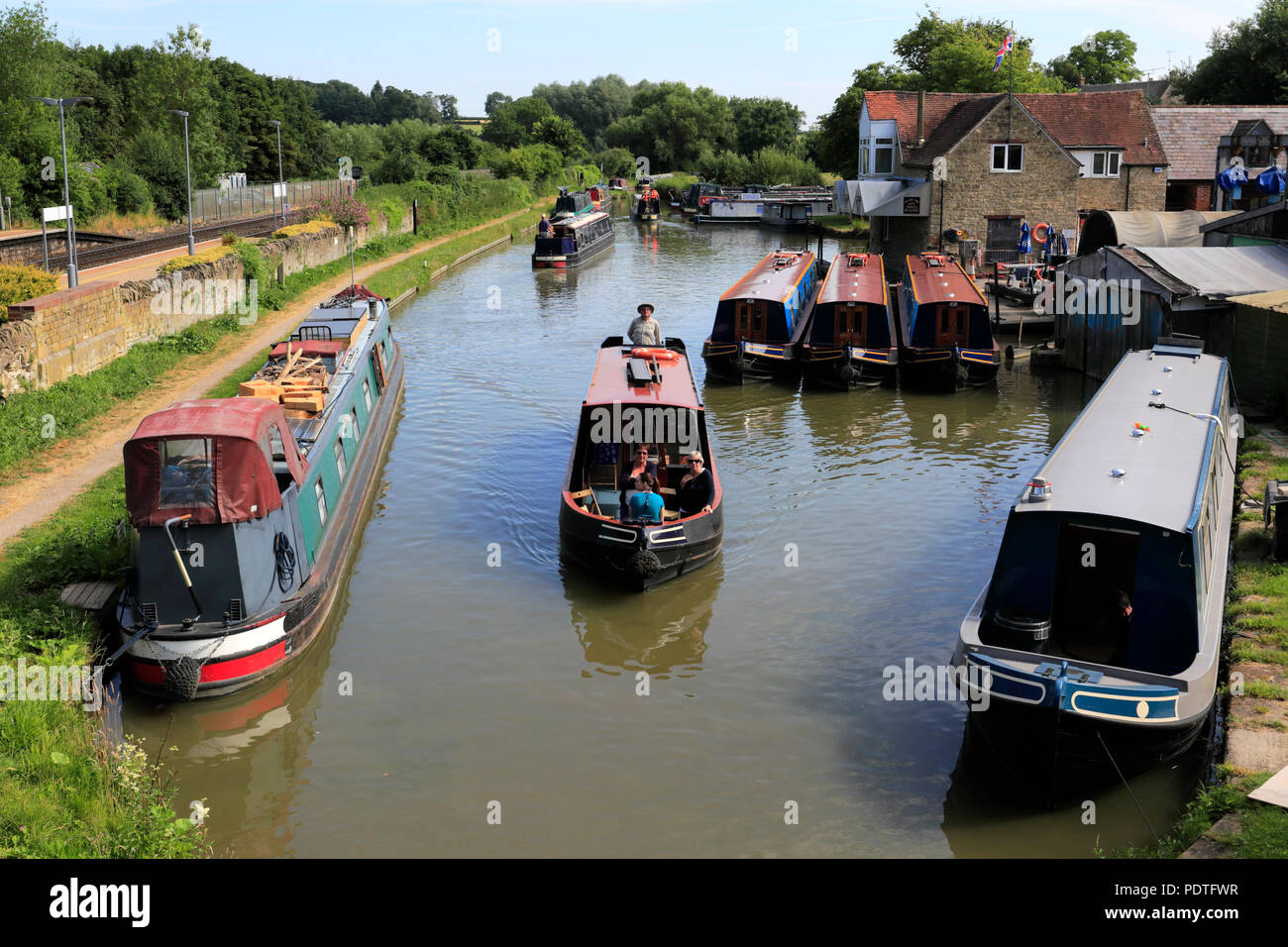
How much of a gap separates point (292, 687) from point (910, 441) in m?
13.3

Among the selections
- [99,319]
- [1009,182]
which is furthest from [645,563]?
[1009,182]

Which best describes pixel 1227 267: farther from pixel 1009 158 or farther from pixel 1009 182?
pixel 1009 158

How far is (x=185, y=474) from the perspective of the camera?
1099cm

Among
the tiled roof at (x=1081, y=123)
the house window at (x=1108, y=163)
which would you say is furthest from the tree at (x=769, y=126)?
the house window at (x=1108, y=163)

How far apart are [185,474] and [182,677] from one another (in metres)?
1.95

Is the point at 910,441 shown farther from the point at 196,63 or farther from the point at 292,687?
the point at 196,63

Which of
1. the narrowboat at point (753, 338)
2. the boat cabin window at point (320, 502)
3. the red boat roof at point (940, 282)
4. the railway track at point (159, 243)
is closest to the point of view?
the boat cabin window at point (320, 502)

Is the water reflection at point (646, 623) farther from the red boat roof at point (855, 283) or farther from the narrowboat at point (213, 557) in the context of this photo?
the red boat roof at point (855, 283)

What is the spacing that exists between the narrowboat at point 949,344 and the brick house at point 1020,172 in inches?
737

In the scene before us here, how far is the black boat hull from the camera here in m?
13.6

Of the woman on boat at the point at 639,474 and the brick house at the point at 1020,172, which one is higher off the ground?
the brick house at the point at 1020,172

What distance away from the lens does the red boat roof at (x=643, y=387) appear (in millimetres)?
15594

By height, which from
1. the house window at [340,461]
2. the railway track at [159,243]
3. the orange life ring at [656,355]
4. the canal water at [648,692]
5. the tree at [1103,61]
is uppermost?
the tree at [1103,61]
